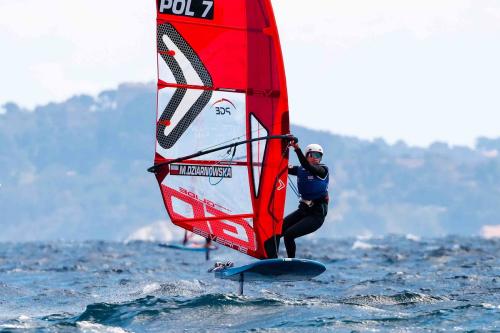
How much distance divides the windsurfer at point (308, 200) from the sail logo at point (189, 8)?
280cm

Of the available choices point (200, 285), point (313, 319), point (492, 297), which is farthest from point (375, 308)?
point (200, 285)

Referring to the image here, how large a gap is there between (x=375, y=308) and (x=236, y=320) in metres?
2.68

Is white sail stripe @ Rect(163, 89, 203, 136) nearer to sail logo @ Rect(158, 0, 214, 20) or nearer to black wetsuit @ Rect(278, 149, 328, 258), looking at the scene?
sail logo @ Rect(158, 0, 214, 20)

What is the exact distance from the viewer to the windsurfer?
1645 cm

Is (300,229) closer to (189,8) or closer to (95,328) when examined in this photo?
(95,328)

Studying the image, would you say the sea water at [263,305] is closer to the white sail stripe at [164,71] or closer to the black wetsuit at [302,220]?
the black wetsuit at [302,220]

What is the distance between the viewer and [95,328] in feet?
49.7

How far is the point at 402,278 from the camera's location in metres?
26.4

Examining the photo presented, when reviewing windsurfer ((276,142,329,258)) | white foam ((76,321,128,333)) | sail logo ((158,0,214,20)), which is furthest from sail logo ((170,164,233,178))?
white foam ((76,321,128,333))

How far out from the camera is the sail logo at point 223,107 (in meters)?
16.2

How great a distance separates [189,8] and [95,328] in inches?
211

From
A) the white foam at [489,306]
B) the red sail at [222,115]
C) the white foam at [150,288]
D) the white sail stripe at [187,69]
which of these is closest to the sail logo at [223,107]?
the red sail at [222,115]

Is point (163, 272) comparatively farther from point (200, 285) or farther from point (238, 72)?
point (238, 72)

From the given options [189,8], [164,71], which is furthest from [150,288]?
[189,8]
